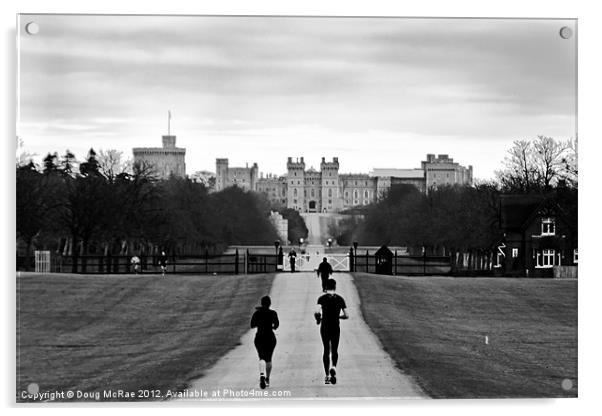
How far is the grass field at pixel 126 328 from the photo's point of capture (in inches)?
803

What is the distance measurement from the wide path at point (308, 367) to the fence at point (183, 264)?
A: 9.17m

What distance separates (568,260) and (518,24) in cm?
625

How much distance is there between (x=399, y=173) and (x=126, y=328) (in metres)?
7.01

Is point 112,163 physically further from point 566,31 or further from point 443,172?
point 566,31

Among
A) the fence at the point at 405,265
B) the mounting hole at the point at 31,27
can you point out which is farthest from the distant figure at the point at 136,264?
the mounting hole at the point at 31,27

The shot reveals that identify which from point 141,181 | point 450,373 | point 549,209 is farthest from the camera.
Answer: point 141,181

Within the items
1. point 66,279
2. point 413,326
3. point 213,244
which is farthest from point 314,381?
point 213,244

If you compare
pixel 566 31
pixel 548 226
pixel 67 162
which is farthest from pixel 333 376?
pixel 67 162

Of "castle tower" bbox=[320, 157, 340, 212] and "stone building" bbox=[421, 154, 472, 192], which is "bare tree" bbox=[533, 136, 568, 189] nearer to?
"stone building" bbox=[421, 154, 472, 192]

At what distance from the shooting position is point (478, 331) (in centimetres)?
2530

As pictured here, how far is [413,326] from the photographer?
25953mm

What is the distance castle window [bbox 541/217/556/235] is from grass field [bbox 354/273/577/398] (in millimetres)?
1080

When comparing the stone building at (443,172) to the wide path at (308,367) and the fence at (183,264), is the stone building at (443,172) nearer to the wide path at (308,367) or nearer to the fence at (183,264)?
the wide path at (308,367)

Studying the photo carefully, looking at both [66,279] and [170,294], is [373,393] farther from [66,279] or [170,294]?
[66,279]
